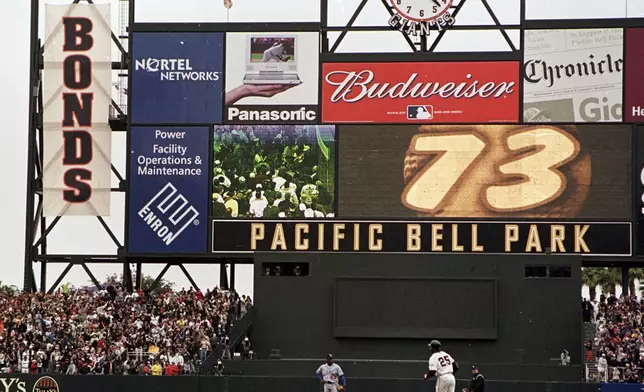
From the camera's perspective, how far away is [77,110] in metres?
44.9

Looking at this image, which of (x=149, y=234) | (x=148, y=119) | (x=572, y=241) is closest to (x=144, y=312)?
Result: (x=149, y=234)

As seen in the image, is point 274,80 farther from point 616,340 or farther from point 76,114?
point 616,340

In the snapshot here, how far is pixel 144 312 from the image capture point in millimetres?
42125

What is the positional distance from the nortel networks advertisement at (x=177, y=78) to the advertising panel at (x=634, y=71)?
1144 centimetres

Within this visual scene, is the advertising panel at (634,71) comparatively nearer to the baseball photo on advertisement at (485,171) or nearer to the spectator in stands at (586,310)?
the baseball photo on advertisement at (485,171)

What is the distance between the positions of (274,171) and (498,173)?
20.7 ft

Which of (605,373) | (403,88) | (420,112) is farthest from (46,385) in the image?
(403,88)

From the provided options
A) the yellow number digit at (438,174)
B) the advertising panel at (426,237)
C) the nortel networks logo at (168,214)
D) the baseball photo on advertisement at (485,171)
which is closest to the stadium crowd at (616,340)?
the advertising panel at (426,237)

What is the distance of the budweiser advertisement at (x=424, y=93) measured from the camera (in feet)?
142

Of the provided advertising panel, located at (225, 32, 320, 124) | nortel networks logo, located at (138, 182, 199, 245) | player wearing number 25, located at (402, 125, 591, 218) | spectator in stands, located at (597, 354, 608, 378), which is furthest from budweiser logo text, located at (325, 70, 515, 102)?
spectator in stands, located at (597, 354, 608, 378)

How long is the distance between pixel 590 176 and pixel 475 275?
5638mm

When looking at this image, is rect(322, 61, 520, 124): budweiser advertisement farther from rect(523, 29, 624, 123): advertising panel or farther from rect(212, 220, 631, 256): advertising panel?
rect(212, 220, 631, 256): advertising panel

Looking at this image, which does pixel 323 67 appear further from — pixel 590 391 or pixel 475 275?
pixel 590 391

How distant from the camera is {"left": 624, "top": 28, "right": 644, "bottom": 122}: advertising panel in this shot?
42781 millimetres
